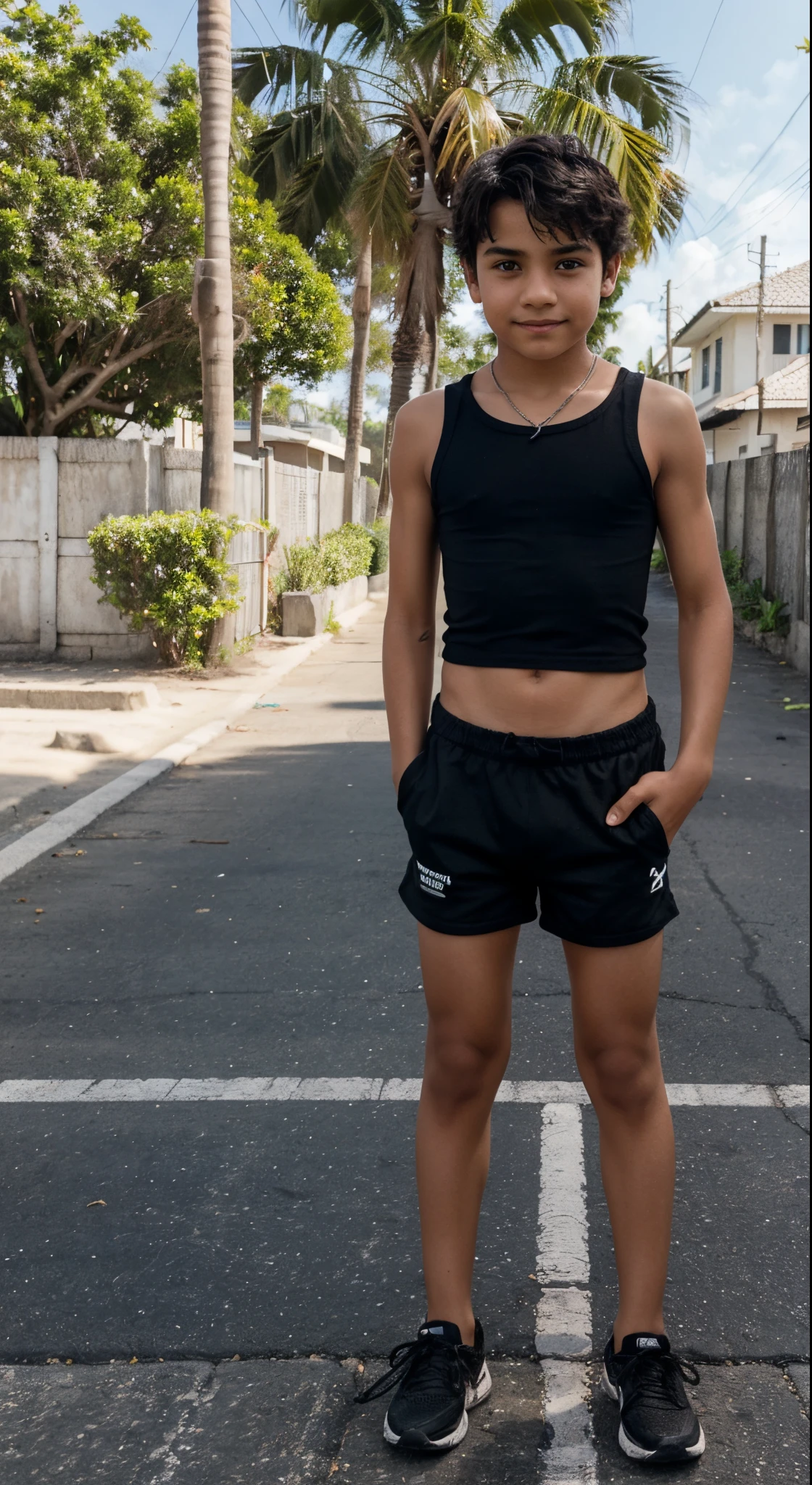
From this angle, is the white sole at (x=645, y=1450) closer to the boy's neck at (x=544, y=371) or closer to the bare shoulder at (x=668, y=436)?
the bare shoulder at (x=668, y=436)

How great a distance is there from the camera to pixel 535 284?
2195mm

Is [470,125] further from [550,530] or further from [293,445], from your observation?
[293,445]

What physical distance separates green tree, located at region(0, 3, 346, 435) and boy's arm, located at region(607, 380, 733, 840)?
16.0 m

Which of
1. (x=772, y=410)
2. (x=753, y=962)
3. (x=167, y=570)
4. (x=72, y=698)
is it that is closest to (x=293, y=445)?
(x=772, y=410)

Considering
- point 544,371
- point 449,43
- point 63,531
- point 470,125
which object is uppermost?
point 449,43

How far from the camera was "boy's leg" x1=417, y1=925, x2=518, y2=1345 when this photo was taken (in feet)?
7.77

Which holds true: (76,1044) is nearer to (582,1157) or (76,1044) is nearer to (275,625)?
(582,1157)

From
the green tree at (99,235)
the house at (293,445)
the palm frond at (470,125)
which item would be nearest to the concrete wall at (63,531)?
the green tree at (99,235)

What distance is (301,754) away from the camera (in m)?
9.31

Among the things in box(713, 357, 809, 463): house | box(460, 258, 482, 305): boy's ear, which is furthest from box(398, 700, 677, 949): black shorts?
box(713, 357, 809, 463): house

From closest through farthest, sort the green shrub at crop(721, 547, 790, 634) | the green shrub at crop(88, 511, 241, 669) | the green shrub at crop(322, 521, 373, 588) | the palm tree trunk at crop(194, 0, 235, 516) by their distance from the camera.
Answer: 1. the green shrub at crop(88, 511, 241, 669)
2. the palm tree trunk at crop(194, 0, 235, 516)
3. the green shrub at crop(721, 547, 790, 634)
4. the green shrub at crop(322, 521, 373, 588)

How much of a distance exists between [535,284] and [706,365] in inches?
2067

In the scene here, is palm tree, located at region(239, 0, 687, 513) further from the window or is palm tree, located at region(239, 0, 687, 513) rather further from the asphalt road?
the window

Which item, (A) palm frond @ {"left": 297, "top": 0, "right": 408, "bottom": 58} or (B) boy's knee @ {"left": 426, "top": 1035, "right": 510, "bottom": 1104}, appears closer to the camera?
(B) boy's knee @ {"left": 426, "top": 1035, "right": 510, "bottom": 1104}
